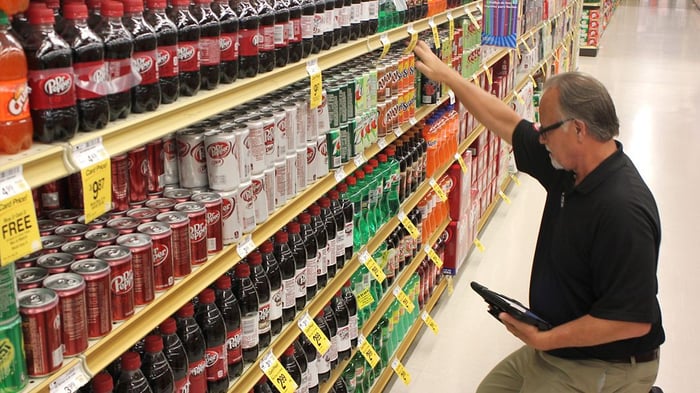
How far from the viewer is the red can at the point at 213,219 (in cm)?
199

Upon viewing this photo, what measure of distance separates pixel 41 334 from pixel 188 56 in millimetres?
753

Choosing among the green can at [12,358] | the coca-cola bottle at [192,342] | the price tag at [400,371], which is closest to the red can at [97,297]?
the green can at [12,358]

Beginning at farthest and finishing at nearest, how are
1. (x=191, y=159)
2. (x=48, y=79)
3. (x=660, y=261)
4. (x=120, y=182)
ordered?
(x=660, y=261), (x=191, y=159), (x=120, y=182), (x=48, y=79)

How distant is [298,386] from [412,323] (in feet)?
5.34

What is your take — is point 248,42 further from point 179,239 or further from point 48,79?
point 48,79

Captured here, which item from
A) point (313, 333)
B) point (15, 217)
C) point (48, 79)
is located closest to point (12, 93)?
point (48, 79)

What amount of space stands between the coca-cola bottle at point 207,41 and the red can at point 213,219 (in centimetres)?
29

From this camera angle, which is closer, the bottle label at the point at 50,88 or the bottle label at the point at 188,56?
the bottle label at the point at 50,88

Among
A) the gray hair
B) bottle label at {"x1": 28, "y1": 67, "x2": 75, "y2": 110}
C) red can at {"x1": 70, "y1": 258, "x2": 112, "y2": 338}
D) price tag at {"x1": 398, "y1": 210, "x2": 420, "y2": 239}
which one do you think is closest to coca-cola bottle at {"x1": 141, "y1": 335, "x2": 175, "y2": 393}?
red can at {"x1": 70, "y1": 258, "x2": 112, "y2": 338}

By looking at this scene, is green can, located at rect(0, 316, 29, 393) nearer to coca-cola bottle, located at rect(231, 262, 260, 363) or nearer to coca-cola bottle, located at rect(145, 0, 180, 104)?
coca-cola bottle, located at rect(145, 0, 180, 104)

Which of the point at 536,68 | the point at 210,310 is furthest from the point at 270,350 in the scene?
the point at 536,68

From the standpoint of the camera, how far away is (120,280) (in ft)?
5.36

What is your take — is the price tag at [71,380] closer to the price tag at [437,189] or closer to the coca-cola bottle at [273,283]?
the coca-cola bottle at [273,283]

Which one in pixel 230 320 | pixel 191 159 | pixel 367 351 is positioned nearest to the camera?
pixel 191 159
